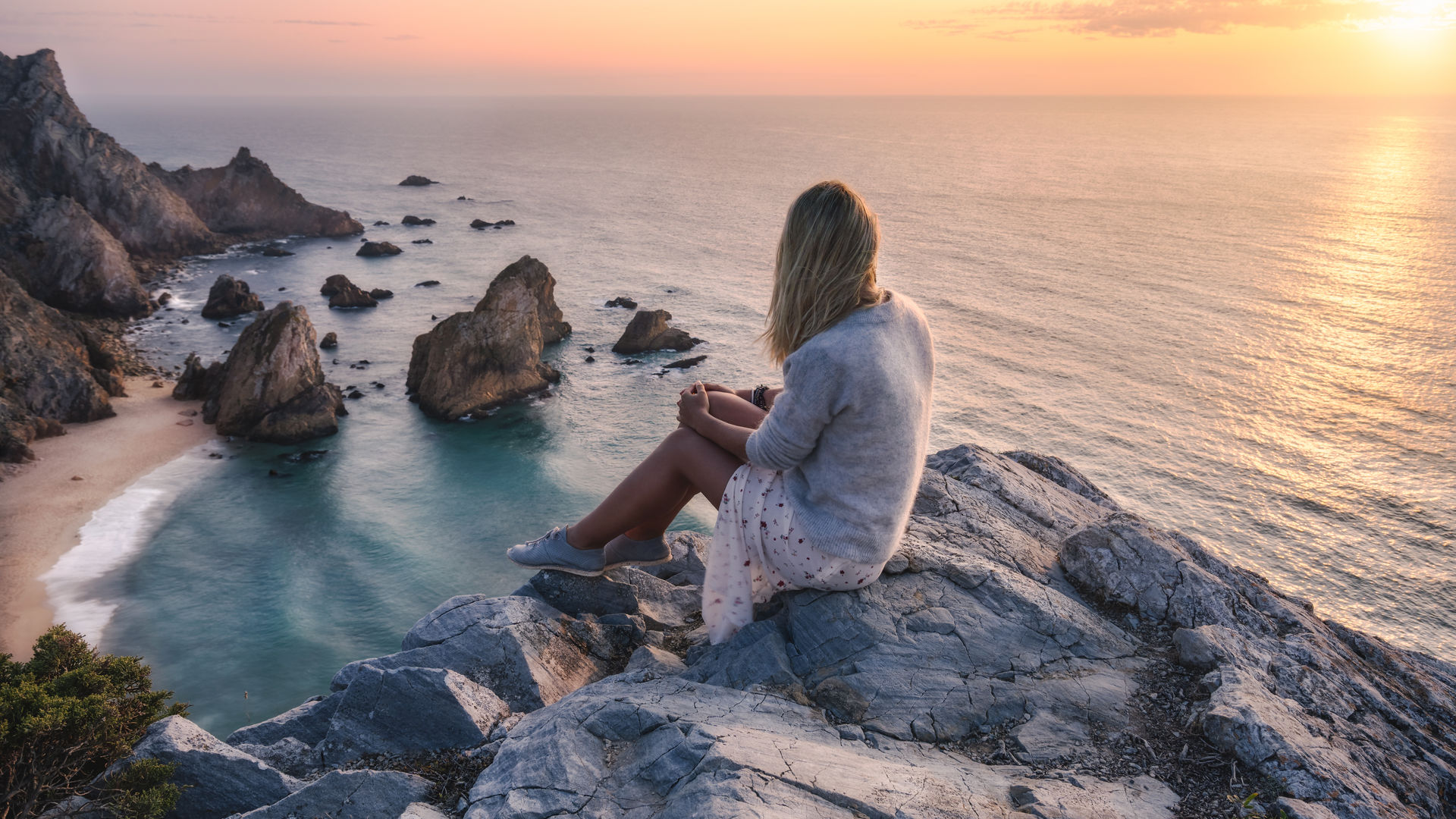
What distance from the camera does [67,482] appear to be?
25703 mm

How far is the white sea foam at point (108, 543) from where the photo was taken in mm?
20484

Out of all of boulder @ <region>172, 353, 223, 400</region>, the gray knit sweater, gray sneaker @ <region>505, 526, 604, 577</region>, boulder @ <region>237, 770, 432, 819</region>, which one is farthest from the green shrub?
boulder @ <region>172, 353, 223, 400</region>

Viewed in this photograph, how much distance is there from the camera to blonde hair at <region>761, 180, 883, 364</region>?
457cm

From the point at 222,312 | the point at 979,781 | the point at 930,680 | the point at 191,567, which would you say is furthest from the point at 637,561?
the point at 222,312

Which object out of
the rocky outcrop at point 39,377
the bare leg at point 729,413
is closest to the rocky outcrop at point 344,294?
the rocky outcrop at point 39,377

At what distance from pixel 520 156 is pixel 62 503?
13912 centimetres

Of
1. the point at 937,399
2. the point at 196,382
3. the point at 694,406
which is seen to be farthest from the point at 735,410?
the point at 937,399

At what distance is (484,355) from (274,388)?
8.26 meters

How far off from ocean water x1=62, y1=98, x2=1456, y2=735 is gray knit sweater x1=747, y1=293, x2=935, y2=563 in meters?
18.0

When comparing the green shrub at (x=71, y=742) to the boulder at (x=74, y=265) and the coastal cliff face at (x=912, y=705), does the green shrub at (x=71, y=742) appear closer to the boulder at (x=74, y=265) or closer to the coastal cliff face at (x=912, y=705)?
the coastal cliff face at (x=912, y=705)

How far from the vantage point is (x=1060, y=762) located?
4.74m

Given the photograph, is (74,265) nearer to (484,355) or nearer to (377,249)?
(377,249)

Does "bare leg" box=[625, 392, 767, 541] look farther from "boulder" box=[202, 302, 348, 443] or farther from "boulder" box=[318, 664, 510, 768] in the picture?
"boulder" box=[202, 302, 348, 443]

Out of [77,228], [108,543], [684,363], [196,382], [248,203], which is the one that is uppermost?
[248,203]
